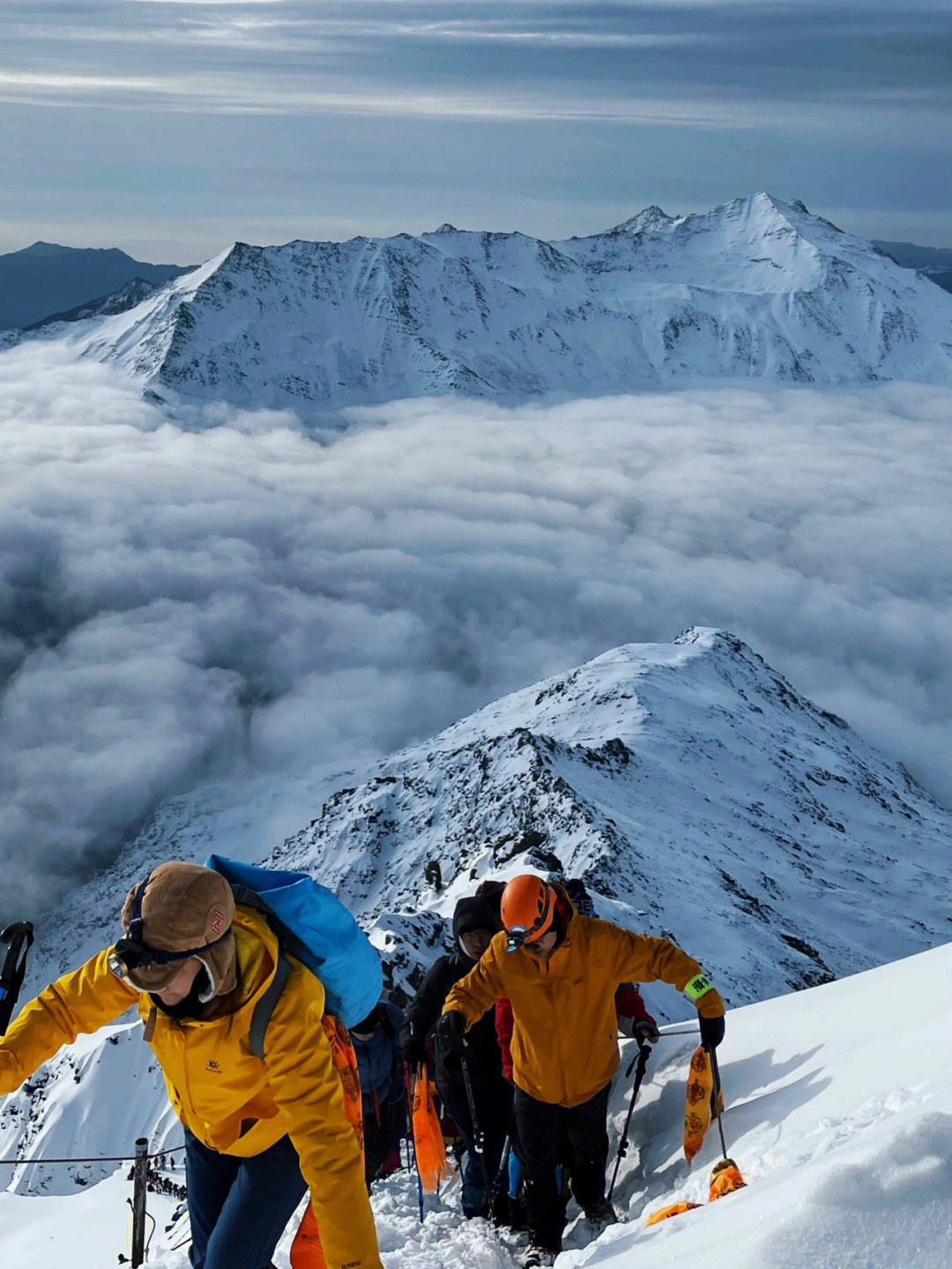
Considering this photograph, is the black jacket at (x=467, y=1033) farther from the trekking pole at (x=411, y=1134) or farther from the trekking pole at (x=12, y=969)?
the trekking pole at (x=12, y=969)

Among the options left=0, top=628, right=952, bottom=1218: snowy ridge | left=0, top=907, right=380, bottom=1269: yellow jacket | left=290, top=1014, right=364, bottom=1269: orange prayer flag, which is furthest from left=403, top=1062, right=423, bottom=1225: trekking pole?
left=0, top=628, right=952, bottom=1218: snowy ridge

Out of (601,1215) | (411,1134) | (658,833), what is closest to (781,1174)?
(601,1215)

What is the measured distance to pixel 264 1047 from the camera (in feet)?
12.5

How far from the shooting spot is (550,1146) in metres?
6.39

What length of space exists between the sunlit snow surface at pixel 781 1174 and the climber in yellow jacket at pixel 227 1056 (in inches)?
47.8

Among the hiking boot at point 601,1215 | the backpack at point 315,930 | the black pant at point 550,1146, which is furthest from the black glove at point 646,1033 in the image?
the backpack at point 315,930

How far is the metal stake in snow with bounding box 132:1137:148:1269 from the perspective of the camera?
6.46 metres

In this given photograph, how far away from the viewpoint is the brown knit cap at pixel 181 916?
140 inches

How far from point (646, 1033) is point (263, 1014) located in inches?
158

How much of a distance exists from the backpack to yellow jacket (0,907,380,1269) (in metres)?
0.08

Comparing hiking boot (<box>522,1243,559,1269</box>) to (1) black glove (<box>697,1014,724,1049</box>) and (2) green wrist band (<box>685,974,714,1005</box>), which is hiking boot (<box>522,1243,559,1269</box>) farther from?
(2) green wrist band (<box>685,974,714,1005</box>)

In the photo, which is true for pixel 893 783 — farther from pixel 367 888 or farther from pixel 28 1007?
pixel 28 1007

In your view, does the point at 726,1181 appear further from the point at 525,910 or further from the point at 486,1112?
the point at 486,1112

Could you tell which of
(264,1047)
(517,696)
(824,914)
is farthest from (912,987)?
(517,696)
